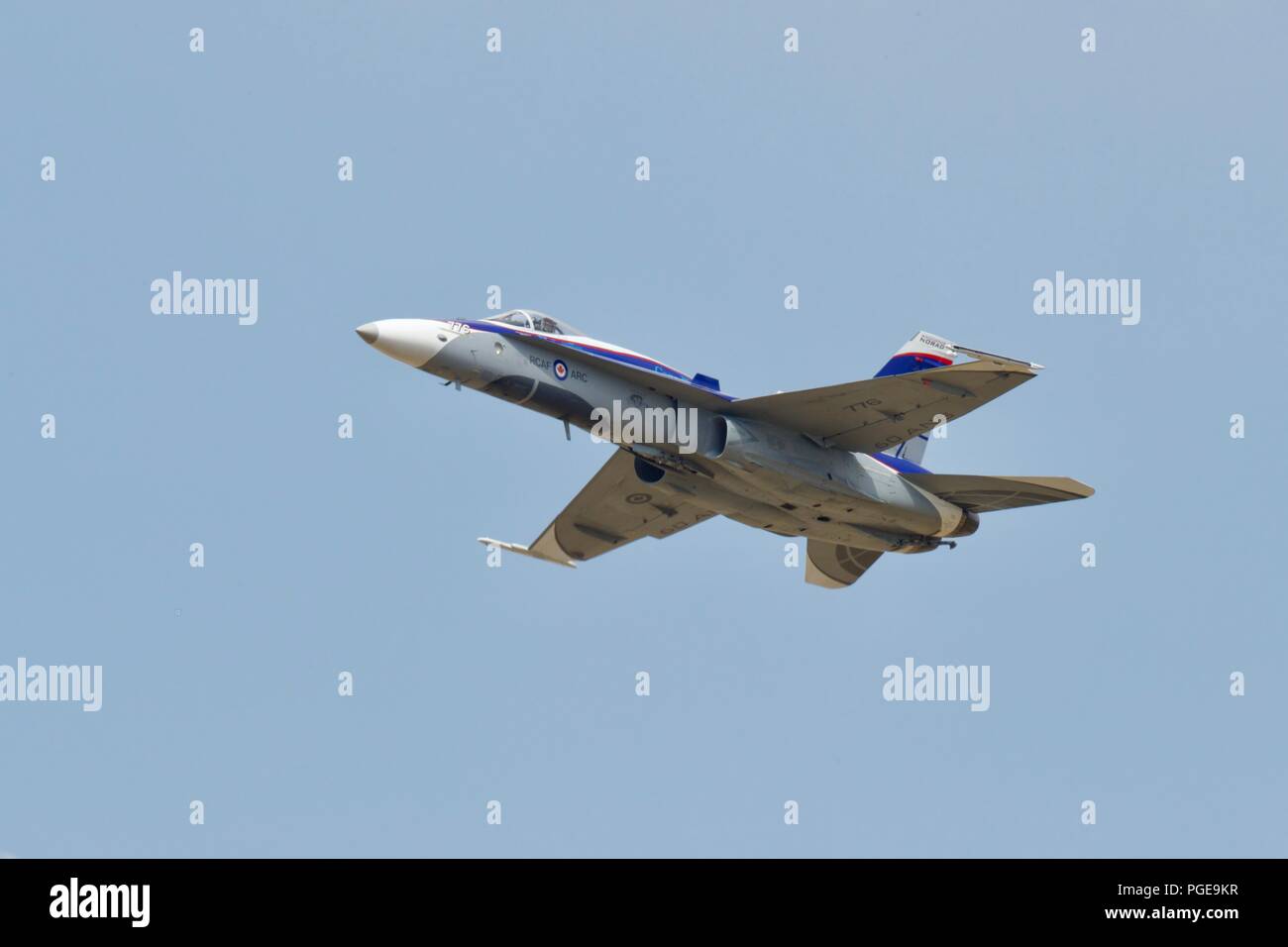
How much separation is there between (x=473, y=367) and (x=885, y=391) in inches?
316

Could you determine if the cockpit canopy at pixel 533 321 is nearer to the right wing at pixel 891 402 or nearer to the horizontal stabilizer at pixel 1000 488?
the right wing at pixel 891 402

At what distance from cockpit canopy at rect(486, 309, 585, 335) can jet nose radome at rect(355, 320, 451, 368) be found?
1.51 metres

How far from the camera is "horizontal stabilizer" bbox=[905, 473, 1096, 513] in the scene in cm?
3644

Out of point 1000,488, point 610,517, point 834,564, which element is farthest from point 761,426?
point 834,564

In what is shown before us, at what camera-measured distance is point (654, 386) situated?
34.2 m

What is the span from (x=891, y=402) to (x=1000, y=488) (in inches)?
164

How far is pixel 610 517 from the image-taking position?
39750mm

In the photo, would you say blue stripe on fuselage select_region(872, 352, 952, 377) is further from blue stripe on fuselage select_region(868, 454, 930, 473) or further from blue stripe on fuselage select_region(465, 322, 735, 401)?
blue stripe on fuselage select_region(465, 322, 735, 401)

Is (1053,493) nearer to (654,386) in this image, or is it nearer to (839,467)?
(839,467)

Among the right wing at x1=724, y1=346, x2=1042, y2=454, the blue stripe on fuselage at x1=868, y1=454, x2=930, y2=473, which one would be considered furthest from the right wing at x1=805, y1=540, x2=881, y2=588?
the right wing at x1=724, y1=346, x2=1042, y2=454

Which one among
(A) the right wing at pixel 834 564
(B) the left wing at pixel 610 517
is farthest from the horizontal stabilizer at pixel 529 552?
(A) the right wing at pixel 834 564

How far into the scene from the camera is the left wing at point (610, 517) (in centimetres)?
3862
